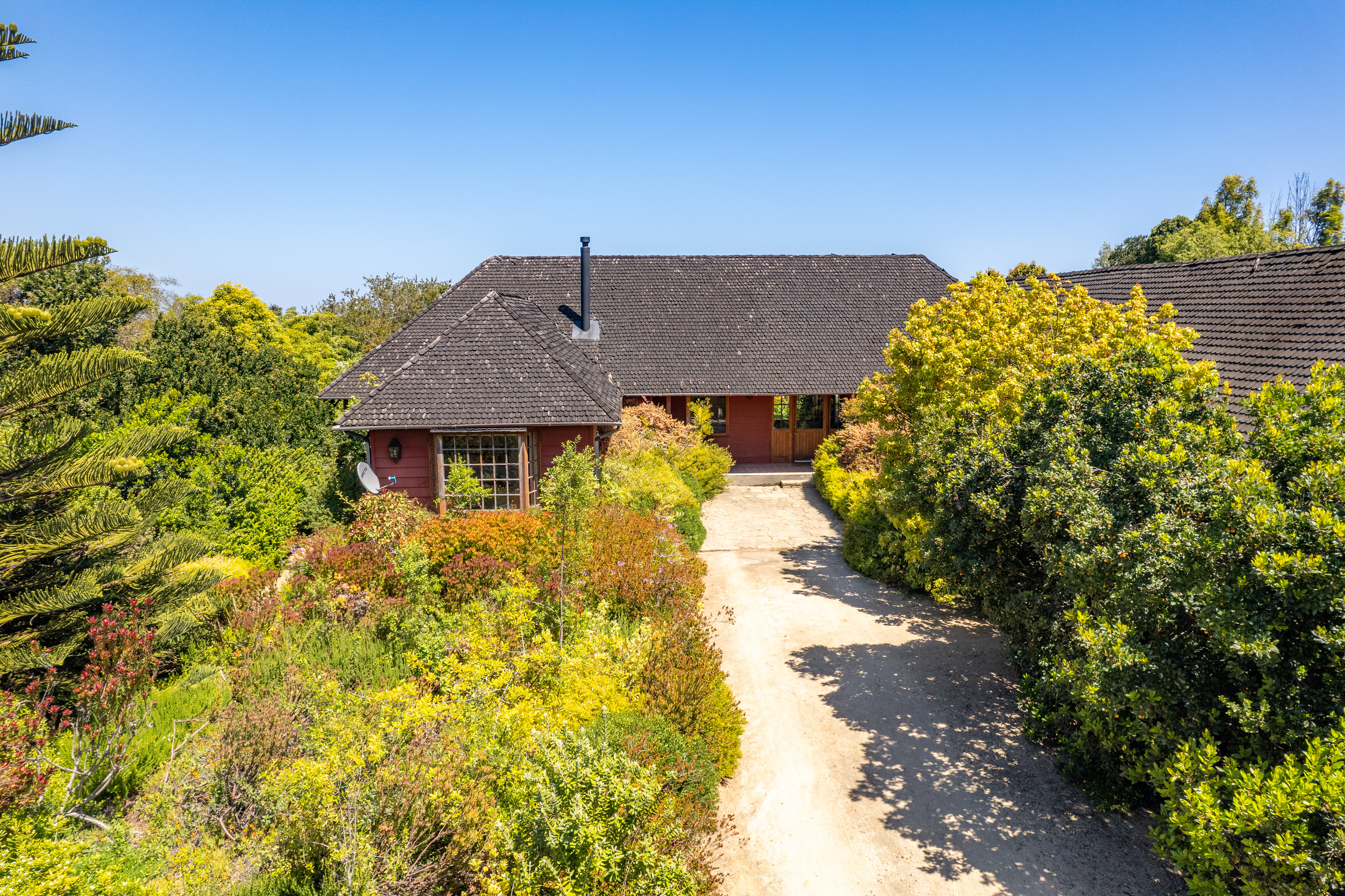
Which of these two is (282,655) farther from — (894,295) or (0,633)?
(894,295)

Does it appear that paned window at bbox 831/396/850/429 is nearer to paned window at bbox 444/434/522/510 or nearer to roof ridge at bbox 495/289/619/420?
roof ridge at bbox 495/289/619/420

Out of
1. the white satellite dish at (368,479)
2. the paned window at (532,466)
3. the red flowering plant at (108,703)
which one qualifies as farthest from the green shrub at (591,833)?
the paned window at (532,466)

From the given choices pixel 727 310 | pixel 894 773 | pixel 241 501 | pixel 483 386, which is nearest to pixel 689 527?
pixel 483 386

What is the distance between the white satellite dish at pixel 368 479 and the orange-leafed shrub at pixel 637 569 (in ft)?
13.7

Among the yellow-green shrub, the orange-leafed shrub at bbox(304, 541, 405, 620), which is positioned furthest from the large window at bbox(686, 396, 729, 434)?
the orange-leafed shrub at bbox(304, 541, 405, 620)

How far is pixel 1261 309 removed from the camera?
40.5 feet

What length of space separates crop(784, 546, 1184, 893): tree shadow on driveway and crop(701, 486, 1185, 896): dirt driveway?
0.06 feet

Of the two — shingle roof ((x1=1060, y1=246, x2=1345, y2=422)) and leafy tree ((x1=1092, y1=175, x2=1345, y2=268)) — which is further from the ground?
leafy tree ((x1=1092, y1=175, x2=1345, y2=268))

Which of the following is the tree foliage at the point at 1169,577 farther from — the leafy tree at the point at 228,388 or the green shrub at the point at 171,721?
the leafy tree at the point at 228,388

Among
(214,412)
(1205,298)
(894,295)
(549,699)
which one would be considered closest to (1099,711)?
(549,699)

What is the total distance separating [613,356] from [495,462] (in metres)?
9.00

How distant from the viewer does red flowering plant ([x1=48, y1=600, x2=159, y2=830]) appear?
616cm

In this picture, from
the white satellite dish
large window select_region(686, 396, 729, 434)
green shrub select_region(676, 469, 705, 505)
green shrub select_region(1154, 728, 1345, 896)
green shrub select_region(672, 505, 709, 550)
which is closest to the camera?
green shrub select_region(1154, 728, 1345, 896)

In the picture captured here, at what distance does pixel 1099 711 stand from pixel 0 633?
1023 cm
